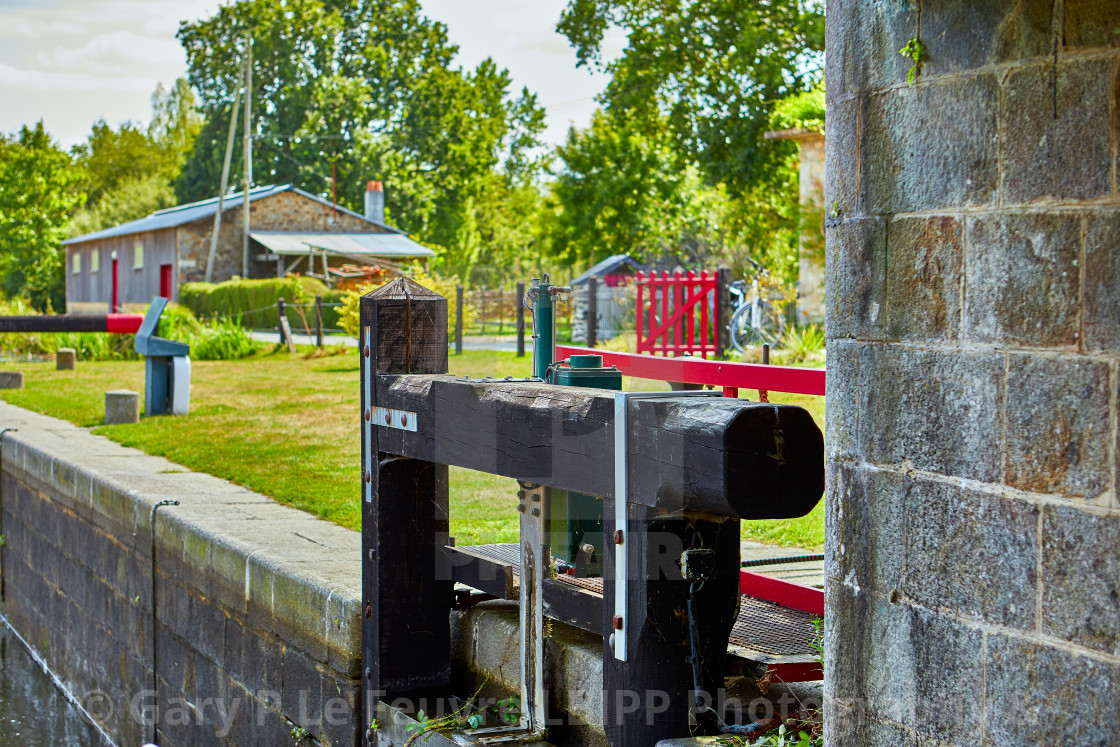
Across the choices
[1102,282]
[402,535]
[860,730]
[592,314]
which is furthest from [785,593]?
[592,314]

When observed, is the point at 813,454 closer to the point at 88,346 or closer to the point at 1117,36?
the point at 1117,36

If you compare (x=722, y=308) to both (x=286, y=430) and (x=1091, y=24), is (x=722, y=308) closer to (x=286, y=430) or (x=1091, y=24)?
(x=286, y=430)

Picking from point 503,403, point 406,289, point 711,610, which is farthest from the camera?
point 406,289

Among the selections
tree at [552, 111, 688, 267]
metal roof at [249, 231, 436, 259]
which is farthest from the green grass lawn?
tree at [552, 111, 688, 267]

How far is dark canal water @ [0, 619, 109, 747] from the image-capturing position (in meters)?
7.46

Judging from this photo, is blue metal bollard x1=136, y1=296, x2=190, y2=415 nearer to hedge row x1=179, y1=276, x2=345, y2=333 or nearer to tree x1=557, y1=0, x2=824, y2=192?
hedge row x1=179, y1=276, x2=345, y2=333

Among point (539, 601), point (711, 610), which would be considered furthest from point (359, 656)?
point (711, 610)

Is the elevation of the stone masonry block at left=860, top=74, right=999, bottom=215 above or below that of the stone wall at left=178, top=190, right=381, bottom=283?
below

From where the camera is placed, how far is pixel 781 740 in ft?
8.67

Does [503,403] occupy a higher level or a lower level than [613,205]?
lower

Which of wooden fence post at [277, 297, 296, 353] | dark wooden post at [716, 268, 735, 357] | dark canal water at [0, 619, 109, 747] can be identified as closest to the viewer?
dark canal water at [0, 619, 109, 747]

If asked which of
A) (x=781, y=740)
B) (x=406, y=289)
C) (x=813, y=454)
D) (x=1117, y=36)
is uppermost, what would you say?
(x=1117, y=36)

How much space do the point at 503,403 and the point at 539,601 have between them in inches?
23.5

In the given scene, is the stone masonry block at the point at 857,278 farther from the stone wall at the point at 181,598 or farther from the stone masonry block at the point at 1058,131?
the stone wall at the point at 181,598
